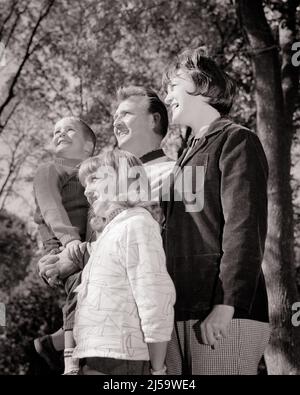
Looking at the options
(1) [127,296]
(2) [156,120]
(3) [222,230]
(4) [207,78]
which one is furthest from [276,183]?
(1) [127,296]

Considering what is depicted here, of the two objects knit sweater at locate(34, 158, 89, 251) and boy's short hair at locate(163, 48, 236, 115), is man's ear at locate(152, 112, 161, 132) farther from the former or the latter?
knit sweater at locate(34, 158, 89, 251)

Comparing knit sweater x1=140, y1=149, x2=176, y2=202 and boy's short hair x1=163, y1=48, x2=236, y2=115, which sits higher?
boy's short hair x1=163, y1=48, x2=236, y2=115

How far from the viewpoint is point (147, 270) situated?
2.15 metres

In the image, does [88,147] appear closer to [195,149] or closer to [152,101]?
[152,101]

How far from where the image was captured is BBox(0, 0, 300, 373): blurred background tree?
23.1 feet

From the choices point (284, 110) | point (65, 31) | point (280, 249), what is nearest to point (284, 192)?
point (280, 249)

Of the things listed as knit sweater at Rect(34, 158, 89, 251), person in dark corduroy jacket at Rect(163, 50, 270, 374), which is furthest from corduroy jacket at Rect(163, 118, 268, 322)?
knit sweater at Rect(34, 158, 89, 251)

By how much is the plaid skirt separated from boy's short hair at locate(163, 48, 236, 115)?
35.2 inches

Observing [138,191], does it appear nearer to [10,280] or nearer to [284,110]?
[284,110]

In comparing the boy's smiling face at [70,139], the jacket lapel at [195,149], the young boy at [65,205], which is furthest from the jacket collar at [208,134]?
the boy's smiling face at [70,139]

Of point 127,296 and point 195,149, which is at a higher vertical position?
point 195,149

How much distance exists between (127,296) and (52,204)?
84 cm

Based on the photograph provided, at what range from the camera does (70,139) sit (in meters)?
3.11
